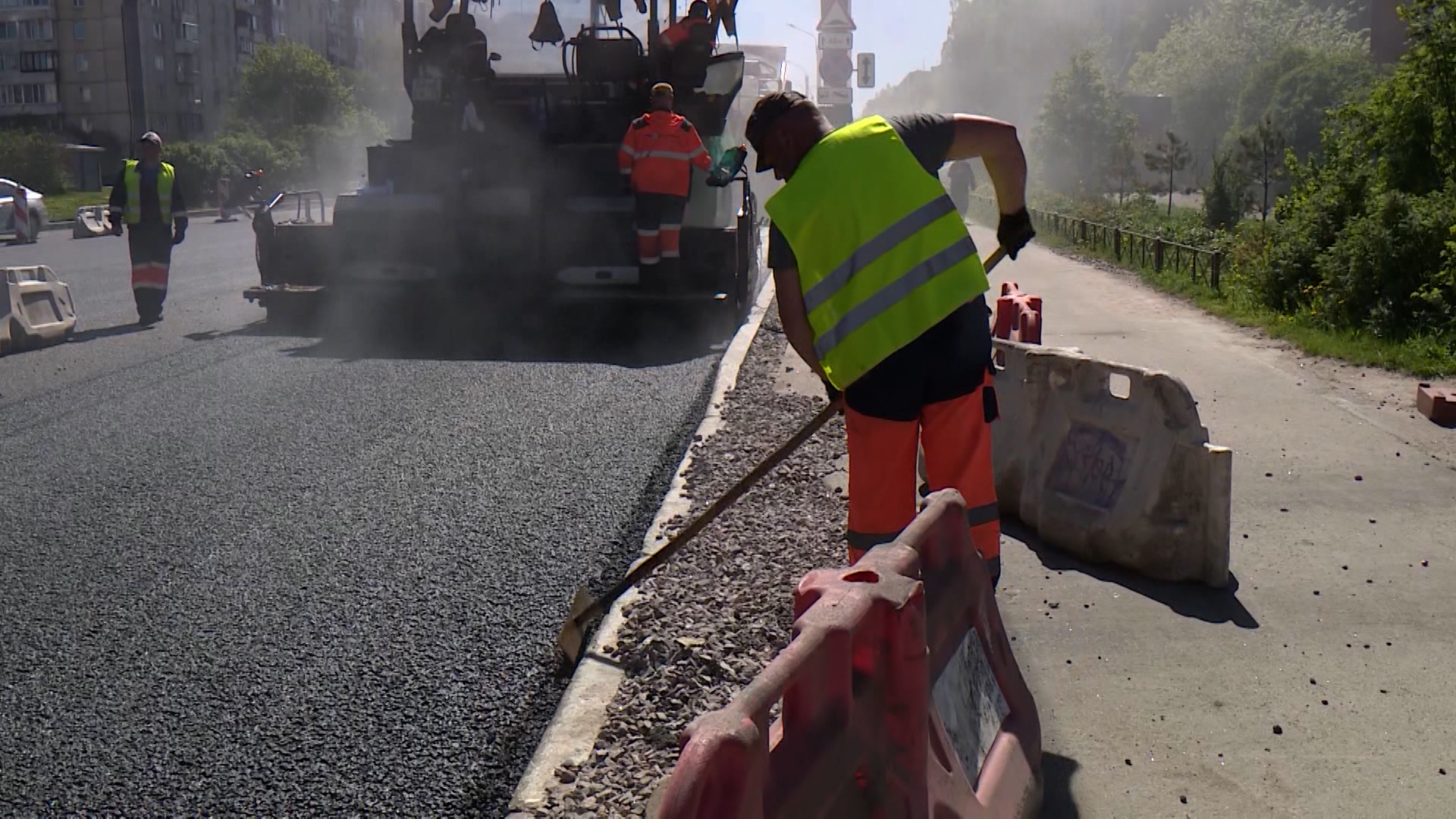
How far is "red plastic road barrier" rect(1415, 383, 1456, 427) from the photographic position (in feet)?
25.0

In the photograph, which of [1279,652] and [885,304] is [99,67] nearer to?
[885,304]

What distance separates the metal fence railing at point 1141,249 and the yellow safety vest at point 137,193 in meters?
10.3

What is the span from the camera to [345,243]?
11734 millimetres

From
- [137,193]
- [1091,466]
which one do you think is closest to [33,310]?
[137,193]

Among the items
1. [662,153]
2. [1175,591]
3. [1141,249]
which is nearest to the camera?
[1175,591]

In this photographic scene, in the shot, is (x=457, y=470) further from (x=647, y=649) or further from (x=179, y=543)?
(x=647, y=649)

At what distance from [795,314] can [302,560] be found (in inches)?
92.6

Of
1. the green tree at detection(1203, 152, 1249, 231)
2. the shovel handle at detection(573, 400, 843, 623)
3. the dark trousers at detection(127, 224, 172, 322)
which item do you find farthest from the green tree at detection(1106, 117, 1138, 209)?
the shovel handle at detection(573, 400, 843, 623)

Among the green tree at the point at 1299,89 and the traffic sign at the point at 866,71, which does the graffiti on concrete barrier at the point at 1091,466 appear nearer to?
the traffic sign at the point at 866,71

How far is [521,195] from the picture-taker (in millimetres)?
11594

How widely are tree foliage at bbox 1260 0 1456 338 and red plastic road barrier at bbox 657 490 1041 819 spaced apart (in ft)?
25.9

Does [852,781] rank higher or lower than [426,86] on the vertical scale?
lower

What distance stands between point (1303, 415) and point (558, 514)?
4460 millimetres

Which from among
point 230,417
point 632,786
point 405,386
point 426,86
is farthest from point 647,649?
point 426,86
